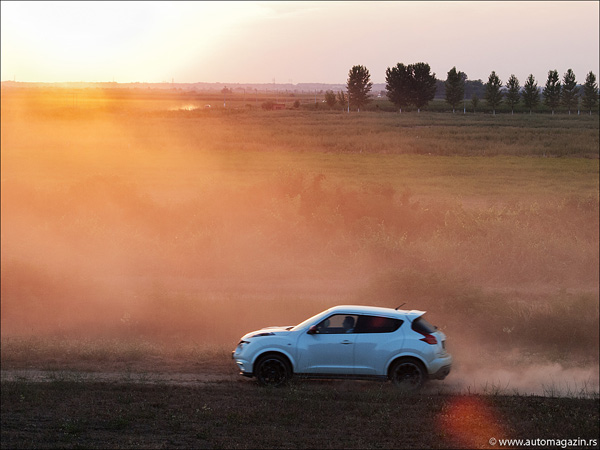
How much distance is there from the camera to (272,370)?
477 inches

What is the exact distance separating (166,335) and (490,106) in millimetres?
19286

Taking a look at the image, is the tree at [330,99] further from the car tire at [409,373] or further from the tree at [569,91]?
the car tire at [409,373]

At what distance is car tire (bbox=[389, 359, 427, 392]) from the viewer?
11828 millimetres

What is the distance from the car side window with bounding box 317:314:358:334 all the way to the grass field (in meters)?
1.63

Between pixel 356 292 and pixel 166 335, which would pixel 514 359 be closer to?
pixel 356 292

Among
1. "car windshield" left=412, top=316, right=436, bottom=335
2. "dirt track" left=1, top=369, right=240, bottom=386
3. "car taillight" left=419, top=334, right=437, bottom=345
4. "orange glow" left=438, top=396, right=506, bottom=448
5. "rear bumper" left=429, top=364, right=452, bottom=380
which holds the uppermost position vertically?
"car windshield" left=412, top=316, right=436, bottom=335

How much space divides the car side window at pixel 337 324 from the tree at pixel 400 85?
66.8 feet

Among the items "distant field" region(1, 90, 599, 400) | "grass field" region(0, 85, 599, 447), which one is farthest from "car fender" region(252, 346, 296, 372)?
"distant field" region(1, 90, 599, 400)

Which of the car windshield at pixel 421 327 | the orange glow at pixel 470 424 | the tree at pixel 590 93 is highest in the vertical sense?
the tree at pixel 590 93

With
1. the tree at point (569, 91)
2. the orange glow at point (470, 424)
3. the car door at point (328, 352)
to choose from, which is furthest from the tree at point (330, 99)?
the orange glow at point (470, 424)

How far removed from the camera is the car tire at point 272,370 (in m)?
12.1

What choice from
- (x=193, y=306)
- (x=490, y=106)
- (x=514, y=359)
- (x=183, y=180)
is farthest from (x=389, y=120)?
(x=514, y=359)

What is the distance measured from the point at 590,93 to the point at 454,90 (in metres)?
5.60

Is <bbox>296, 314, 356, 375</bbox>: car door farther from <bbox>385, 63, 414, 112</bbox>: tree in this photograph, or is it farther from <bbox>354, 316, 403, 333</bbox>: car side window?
<bbox>385, 63, 414, 112</bbox>: tree
